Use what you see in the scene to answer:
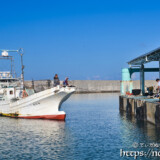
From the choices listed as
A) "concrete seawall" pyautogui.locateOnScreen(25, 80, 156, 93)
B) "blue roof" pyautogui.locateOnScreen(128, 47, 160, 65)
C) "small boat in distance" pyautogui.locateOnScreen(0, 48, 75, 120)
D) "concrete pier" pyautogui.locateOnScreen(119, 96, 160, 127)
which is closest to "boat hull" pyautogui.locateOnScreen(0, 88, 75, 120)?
"small boat in distance" pyautogui.locateOnScreen(0, 48, 75, 120)

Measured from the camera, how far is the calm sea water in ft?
65.7

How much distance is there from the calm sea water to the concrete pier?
1088 mm

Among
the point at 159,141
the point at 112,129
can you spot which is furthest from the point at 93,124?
the point at 159,141

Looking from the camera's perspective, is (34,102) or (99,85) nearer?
(34,102)

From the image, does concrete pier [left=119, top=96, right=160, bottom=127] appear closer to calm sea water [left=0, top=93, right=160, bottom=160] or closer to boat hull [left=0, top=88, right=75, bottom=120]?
calm sea water [left=0, top=93, right=160, bottom=160]

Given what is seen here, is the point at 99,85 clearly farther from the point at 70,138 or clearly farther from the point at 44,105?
the point at 70,138

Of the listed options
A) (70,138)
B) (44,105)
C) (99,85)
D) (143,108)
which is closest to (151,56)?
(143,108)

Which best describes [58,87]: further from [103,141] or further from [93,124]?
[103,141]

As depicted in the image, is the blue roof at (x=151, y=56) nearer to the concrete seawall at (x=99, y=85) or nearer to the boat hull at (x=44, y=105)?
the boat hull at (x=44, y=105)

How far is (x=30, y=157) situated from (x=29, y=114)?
16793 mm

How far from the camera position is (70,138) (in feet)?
81.5

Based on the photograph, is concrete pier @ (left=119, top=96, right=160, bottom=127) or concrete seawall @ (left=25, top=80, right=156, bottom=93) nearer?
concrete pier @ (left=119, top=96, right=160, bottom=127)

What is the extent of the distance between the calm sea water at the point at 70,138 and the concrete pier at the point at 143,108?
3.57ft

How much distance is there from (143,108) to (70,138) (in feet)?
40.9
